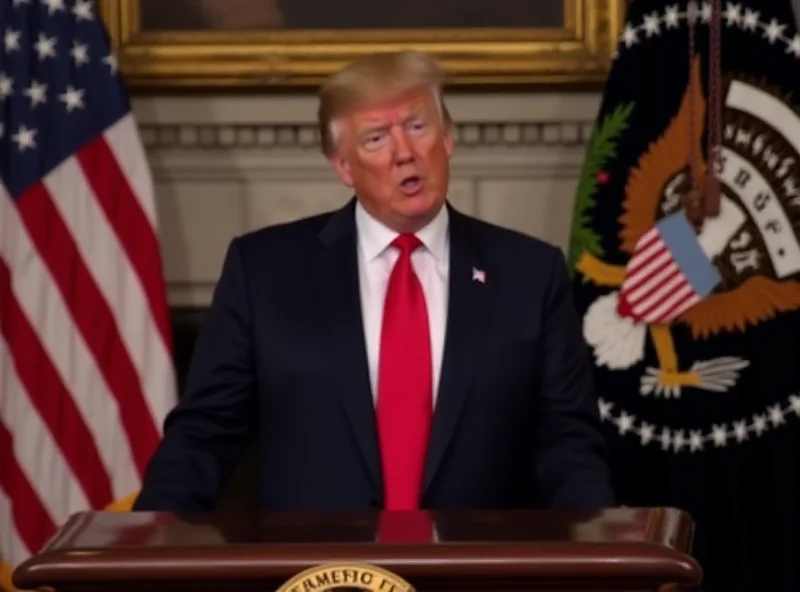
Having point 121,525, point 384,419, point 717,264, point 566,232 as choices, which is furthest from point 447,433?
point 566,232

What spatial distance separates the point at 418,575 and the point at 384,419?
3.19ft

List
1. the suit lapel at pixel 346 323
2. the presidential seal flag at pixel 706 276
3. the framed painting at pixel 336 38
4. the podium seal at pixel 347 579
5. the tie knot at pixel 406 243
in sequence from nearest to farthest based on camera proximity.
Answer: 1. the podium seal at pixel 347 579
2. the suit lapel at pixel 346 323
3. the tie knot at pixel 406 243
4. the presidential seal flag at pixel 706 276
5. the framed painting at pixel 336 38

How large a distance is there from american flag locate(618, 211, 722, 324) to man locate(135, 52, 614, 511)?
1229 mm

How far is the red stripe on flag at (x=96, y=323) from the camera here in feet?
14.2

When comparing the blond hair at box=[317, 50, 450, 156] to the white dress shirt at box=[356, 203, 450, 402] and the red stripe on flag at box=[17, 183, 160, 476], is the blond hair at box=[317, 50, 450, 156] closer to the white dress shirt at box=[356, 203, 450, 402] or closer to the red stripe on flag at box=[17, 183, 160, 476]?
the white dress shirt at box=[356, 203, 450, 402]

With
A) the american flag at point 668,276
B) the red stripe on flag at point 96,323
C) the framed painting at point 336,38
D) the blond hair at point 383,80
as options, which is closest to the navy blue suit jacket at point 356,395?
the blond hair at point 383,80

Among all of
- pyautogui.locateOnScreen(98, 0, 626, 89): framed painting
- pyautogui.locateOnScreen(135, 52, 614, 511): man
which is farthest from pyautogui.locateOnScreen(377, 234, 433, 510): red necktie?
pyautogui.locateOnScreen(98, 0, 626, 89): framed painting

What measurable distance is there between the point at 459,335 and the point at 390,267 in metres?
0.18

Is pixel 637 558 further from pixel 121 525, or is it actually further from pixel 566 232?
pixel 566 232

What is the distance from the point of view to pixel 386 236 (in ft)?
Answer: 9.87

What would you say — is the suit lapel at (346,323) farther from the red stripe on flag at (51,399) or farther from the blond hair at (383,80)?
the red stripe on flag at (51,399)

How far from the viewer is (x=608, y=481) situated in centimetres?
285

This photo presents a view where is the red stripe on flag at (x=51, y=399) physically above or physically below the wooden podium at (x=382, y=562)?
below

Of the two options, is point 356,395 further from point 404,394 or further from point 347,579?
point 347,579
